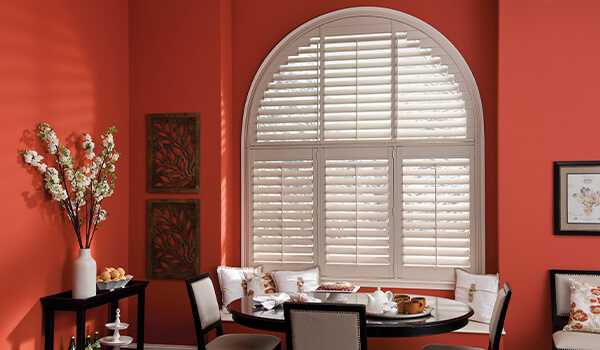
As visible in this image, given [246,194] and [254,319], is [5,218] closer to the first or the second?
[254,319]

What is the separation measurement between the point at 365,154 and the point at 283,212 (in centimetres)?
90

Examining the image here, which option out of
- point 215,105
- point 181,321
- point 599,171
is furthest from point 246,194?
point 599,171

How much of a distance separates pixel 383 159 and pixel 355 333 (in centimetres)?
223

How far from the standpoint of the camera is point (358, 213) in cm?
493

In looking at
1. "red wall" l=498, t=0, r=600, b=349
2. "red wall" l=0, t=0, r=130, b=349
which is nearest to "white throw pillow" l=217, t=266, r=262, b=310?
"red wall" l=0, t=0, r=130, b=349

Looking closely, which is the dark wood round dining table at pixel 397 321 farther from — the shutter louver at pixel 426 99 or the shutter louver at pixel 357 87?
the shutter louver at pixel 357 87

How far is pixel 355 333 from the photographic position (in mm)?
2941

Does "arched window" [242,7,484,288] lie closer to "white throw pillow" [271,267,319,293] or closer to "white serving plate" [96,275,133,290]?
"white throw pillow" [271,267,319,293]

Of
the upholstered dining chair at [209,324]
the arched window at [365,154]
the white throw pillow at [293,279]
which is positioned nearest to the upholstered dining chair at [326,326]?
the upholstered dining chair at [209,324]

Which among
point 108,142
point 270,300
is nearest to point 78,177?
point 108,142

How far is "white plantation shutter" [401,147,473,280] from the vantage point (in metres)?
4.75

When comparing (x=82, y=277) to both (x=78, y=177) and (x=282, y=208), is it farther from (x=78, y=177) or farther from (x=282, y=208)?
(x=282, y=208)

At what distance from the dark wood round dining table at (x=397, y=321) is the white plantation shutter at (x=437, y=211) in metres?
1.04

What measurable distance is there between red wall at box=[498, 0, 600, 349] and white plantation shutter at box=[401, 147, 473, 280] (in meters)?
0.35
